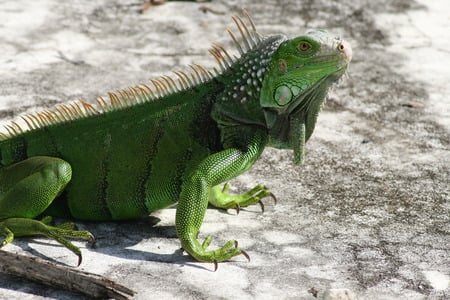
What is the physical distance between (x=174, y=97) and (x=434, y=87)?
3.36 meters

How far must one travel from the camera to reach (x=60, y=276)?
14.0 ft

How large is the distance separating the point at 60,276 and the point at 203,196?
97cm

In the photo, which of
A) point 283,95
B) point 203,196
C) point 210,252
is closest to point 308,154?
point 283,95

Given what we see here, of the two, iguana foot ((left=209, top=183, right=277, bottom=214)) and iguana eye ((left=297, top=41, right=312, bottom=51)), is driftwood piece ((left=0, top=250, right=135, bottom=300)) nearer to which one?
iguana foot ((left=209, top=183, right=277, bottom=214))

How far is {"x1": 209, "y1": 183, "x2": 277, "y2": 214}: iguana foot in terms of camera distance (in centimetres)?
558

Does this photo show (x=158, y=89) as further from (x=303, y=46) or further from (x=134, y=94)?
(x=303, y=46)

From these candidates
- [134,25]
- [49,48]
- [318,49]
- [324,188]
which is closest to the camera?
[318,49]

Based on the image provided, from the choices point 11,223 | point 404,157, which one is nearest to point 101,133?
point 11,223

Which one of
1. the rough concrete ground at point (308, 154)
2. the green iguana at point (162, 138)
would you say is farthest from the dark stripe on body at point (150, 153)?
the rough concrete ground at point (308, 154)

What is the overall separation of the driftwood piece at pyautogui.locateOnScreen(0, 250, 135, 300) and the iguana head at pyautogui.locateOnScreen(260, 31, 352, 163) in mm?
1471

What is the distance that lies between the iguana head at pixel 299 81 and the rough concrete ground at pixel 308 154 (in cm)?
63

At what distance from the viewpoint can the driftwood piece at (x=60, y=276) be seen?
165 inches

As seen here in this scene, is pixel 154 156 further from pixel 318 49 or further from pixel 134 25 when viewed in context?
pixel 134 25

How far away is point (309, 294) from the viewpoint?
14.6ft
